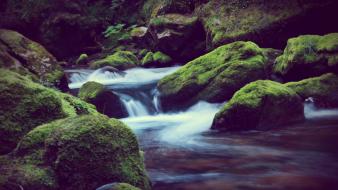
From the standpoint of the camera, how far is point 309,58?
10.5m

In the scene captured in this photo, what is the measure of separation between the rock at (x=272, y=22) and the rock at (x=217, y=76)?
139 inches

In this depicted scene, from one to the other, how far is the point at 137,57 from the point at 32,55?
32.6 feet

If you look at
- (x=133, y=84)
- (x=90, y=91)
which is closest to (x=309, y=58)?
(x=90, y=91)

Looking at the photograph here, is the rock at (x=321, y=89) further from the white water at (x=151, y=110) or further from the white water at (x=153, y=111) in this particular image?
the white water at (x=151, y=110)

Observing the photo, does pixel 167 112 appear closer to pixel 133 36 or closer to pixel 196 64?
pixel 196 64

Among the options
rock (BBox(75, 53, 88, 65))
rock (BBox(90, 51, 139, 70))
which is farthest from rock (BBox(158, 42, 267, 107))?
rock (BBox(75, 53, 88, 65))

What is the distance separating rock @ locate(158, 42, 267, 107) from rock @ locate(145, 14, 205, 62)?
5927mm

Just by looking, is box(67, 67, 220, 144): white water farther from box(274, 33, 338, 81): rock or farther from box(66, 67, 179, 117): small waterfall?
box(274, 33, 338, 81): rock

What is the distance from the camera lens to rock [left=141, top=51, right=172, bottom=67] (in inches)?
693

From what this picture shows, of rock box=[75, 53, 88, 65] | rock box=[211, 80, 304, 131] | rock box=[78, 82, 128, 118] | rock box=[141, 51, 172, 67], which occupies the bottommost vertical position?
rock box=[211, 80, 304, 131]

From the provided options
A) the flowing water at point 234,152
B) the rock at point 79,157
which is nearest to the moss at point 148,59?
the flowing water at point 234,152

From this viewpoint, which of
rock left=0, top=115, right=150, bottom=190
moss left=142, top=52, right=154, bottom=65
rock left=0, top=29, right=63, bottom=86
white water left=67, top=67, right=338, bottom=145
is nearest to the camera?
rock left=0, top=115, right=150, bottom=190

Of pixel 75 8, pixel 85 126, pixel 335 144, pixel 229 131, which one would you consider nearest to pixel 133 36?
pixel 75 8

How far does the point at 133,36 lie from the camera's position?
21922 mm
